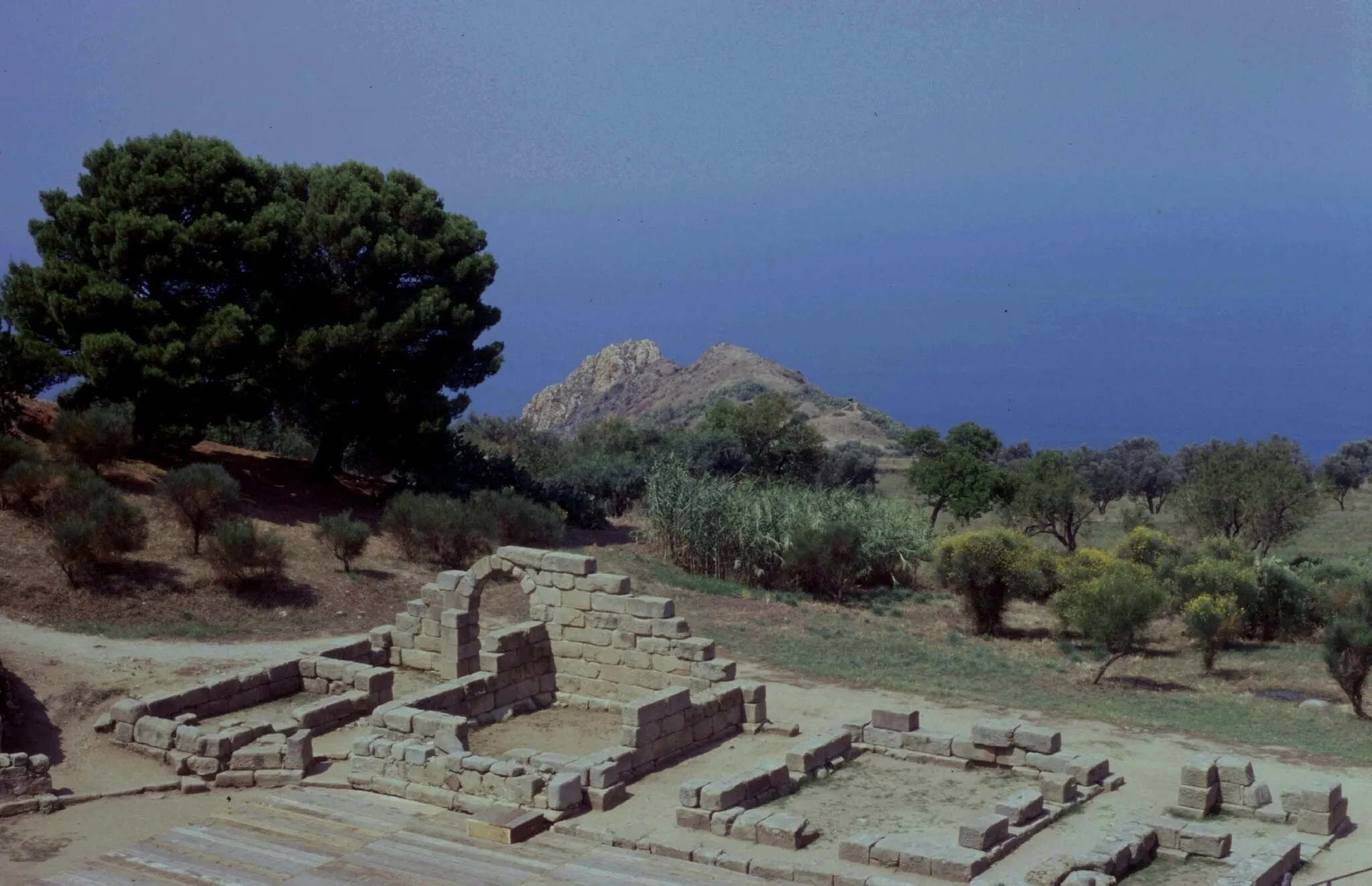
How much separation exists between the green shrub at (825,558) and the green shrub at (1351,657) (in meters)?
9.90

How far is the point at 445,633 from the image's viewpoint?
62.6 feet

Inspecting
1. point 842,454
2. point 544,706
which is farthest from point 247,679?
point 842,454

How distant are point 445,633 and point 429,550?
804 cm

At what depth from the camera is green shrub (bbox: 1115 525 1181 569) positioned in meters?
28.5

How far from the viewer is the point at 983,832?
1278cm

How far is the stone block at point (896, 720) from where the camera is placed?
16547mm

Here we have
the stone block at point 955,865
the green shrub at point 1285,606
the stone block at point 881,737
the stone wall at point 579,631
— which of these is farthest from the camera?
the green shrub at point 1285,606

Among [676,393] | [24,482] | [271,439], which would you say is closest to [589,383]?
[676,393]

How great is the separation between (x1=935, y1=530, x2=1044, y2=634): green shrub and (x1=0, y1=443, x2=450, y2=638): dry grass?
9.29m

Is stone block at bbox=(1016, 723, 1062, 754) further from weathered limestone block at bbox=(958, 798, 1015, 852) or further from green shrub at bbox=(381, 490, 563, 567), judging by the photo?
green shrub at bbox=(381, 490, 563, 567)

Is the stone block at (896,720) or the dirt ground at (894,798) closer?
the dirt ground at (894,798)

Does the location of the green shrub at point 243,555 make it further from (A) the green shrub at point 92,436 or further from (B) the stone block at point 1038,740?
(B) the stone block at point 1038,740

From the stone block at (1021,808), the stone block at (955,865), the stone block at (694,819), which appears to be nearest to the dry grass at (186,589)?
the stone block at (694,819)

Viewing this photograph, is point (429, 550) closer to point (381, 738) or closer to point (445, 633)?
point (445, 633)
